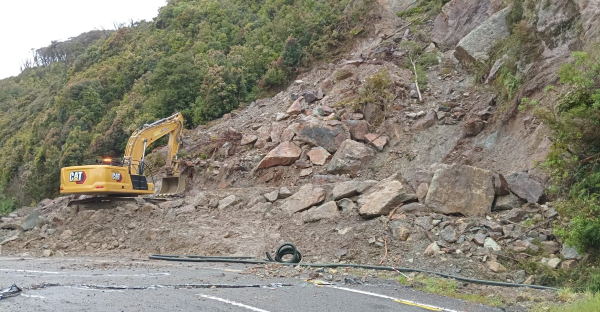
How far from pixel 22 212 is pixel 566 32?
732 inches

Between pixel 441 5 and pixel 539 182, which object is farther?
pixel 441 5

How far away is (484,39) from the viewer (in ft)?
56.4

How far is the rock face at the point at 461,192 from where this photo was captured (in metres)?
10.4

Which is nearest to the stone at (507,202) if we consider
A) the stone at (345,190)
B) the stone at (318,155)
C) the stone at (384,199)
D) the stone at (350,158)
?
the stone at (384,199)

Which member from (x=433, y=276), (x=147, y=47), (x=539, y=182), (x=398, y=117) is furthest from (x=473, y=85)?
(x=147, y=47)

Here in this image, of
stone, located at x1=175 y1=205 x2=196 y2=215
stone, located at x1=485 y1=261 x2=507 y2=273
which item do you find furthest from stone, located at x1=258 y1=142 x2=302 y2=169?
stone, located at x1=485 y1=261 x2=507 y2=273

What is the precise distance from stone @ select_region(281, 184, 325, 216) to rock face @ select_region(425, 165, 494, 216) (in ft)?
8.30

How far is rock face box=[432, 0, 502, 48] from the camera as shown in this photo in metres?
19.4

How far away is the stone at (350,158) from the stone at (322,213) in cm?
302

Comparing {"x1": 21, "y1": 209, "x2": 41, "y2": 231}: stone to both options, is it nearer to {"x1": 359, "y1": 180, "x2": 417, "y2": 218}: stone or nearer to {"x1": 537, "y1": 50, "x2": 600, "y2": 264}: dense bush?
{"x1": 359, "y1": 180, "x2": 417, "y2": 218}: stone

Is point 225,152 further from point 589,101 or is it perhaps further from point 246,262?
point 589,101

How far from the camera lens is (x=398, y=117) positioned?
16.3m

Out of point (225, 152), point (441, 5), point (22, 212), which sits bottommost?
point (22, 212)

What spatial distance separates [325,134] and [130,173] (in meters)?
5.53
